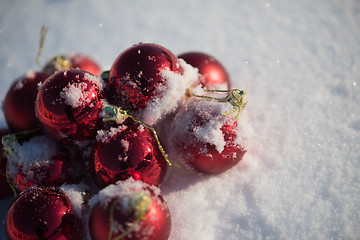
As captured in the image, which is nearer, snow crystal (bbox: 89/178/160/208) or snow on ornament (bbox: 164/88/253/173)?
snow crystal (bbox: 89/178/160/208)

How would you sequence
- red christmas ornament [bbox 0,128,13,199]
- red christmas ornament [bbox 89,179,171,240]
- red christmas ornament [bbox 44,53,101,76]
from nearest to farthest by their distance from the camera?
1. red christmas ornament [bbox 89,179,171,240]
2. red christmas ornament [bbox 0,128,13,199]
3. red christmas ornament [bbox 44,53,101,76]

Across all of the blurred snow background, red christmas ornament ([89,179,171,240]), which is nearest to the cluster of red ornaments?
red christmas ornament ([89,179,171,240])

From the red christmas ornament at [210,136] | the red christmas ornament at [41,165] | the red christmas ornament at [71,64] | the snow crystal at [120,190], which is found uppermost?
the red christmas ornament at [71,64]

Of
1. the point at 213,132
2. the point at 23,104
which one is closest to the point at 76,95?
the point at 23,104

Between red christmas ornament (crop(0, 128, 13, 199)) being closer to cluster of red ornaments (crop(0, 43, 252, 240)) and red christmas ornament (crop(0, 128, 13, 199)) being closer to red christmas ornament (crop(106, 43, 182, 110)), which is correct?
cluster of red ornaments (crop(0, 43, 252, 240))

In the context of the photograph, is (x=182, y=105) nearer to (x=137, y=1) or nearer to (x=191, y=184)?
(x=191, y=184)

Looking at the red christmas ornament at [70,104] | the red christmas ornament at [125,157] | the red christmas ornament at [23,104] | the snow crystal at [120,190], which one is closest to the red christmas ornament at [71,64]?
→ the red christmas ornament at [23,104]

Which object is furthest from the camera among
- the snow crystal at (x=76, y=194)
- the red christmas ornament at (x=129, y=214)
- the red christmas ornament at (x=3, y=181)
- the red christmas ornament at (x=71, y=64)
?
the red christmas ornament at (x=71, y=64)

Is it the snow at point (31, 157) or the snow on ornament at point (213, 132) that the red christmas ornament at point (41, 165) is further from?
the snow on ornament at point (213, 132)

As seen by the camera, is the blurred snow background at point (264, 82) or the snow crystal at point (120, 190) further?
the blurred snow background at point (264, 82)
